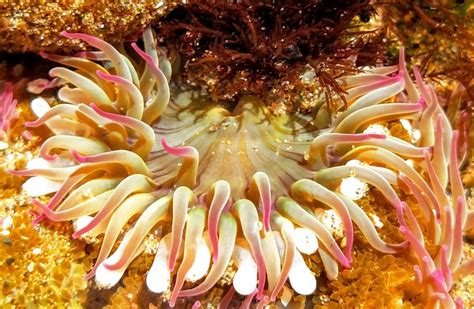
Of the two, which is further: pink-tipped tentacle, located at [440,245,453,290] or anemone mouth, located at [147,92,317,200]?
anemone mouth, located at [147,92,317,200]

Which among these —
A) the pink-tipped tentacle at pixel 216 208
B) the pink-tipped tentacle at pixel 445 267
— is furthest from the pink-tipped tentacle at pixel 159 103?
the pink-tipped tentacle at pixel 445 267

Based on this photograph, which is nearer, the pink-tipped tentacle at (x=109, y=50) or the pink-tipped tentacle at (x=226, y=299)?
the pink-tipped tentacle at (x=226, y=299)

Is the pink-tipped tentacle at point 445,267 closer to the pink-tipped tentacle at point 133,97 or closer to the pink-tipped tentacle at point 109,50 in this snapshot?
the pink-tipped tentacle at point 133,97

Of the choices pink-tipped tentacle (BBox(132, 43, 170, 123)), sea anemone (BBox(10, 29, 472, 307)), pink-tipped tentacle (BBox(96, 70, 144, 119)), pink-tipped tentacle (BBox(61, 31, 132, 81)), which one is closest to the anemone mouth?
sea anemone (BBox(10, 29, 472, 307))

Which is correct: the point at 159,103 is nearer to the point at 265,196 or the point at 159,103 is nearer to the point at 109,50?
the point at 109,50

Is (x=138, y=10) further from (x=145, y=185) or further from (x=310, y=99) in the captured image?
(x=310, y=99)

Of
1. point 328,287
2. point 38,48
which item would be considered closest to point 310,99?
point 328,287

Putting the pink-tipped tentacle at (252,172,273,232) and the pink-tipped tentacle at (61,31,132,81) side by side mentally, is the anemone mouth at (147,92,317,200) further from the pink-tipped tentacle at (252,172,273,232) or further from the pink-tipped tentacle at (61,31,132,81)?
the pink-tipped tentacle at (61,31,132,81)

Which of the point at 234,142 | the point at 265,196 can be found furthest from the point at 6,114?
the point at 265,196
